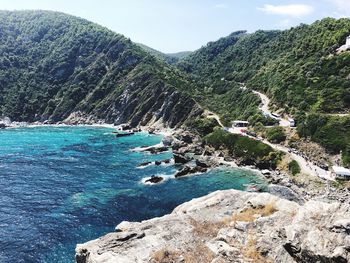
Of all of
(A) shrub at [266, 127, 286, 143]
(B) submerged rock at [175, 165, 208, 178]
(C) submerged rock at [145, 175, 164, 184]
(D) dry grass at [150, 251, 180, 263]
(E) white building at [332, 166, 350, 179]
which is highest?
(A) shrub at [266, 127, 286, 143]

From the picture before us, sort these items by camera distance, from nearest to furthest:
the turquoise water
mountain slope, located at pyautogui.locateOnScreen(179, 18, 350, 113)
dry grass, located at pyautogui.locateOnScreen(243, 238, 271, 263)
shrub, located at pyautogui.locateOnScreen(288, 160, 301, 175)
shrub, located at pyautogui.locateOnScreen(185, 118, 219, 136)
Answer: dry grass, located at pyautogui.locateOnScreen(243, 238, 271, 263) → the turquoise water → shrub, located at pyautogui.locateOnScreen(288, 160, 301, 175) → mountain slope, located at pyautogui.locateOnScreen(179, 18, 350, 113) → shrub, located at pyautogui.locateOnScreen(185, 118, 219, 136)

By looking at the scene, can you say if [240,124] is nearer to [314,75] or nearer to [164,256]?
[314,75]

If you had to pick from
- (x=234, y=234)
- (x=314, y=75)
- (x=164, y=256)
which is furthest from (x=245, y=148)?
(x=164, y=256)

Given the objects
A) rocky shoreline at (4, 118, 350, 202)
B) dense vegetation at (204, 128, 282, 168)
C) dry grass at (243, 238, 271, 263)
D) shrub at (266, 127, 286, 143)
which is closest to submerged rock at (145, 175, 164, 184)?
rocky shoreline at (4, 118, 350, 202)

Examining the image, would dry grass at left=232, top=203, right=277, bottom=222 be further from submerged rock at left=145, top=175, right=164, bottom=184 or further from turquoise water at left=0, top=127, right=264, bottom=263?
submerged rock at left=145, top=175, right=164, bottom=184

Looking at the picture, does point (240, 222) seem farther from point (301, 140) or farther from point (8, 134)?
point (8, 134)
